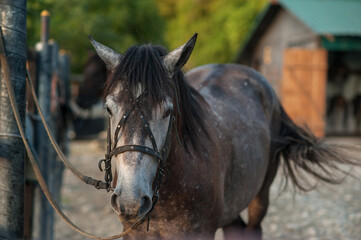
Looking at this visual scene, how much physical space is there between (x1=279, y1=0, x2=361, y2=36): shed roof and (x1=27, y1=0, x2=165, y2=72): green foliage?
4.83 meters

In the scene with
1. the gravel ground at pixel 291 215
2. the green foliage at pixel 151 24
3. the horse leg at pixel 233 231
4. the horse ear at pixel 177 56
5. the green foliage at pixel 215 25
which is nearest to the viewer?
the horse ear at pixel 177 56

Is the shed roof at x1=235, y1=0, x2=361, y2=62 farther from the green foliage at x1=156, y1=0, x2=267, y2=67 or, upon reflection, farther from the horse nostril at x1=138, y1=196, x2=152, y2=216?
the horse nostril at x1=138, y1=196, x2=152, y2=216

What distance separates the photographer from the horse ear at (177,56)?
2.43 meters

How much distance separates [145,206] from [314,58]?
11.3 metres

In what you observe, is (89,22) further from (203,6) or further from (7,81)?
(7,81)

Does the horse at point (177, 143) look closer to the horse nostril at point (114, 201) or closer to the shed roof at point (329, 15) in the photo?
the horse nostril at point (114, 201)

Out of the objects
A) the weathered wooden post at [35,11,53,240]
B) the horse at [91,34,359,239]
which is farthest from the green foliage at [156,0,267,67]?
the horse at [91,34,359,239]

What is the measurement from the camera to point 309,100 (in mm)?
12547

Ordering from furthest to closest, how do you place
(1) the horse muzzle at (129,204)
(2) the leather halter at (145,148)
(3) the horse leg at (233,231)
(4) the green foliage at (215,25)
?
(4) the green foliage at (215,25), (3) the horse leg at (233,231), (2) the leather halter at (145,148), (1) the horse muzzle at (129,204)

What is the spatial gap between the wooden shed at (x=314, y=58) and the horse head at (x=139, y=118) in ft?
29.7

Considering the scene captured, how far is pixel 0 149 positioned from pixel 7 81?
37 centimetres

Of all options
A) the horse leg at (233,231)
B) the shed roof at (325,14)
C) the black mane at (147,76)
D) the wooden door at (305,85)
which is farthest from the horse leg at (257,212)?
the shed roof at (325,14)

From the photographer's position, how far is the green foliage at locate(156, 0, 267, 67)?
24922 mm

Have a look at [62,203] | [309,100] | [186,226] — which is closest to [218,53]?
[309,100]
